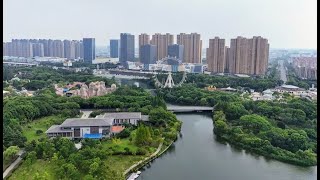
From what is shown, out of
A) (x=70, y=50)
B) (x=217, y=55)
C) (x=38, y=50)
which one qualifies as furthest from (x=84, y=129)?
(x=38, y=50)

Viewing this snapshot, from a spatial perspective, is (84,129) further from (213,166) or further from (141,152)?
(213,166)

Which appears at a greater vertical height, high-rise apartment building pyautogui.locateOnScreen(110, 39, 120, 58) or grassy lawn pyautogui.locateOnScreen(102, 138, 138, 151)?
high-rise apartment building pyautogui.locateOnScreen(110, 39, 120, 58)

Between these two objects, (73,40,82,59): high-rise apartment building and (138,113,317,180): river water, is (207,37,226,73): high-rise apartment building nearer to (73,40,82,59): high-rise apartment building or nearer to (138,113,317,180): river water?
(138,113,317,180): river water

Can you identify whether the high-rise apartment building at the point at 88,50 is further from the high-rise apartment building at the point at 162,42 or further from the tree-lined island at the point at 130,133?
the tree-lined island at the point at 130,133

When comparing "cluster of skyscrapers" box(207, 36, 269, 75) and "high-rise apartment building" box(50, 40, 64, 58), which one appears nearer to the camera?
"cluster of skyscrapers" box(207, 36, 269, 75)

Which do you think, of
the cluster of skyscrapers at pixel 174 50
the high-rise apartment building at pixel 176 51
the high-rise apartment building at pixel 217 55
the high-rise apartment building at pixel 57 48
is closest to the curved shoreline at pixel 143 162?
the cluster of skyscrapers at pixel 174 50

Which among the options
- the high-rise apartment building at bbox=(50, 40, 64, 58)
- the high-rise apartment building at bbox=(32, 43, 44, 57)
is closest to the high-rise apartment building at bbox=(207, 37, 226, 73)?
the high-rise apartment building at bbox=(50, 40, 64, 58)
